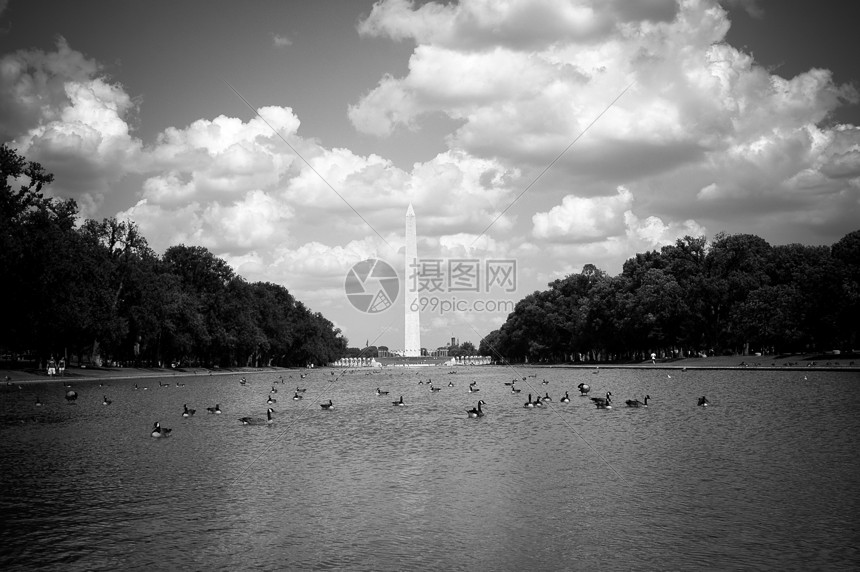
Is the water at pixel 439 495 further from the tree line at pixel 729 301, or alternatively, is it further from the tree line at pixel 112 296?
the tree line at pixel 729 301

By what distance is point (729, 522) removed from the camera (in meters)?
14.7

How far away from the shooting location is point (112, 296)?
9306 centimetres

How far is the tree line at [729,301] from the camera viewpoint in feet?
276

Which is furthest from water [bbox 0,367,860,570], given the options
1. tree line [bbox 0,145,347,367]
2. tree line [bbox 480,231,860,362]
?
tree line [bbox 480,231,860,362]

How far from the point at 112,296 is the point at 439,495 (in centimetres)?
8599

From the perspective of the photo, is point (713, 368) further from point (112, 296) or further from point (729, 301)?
point (112, 296)

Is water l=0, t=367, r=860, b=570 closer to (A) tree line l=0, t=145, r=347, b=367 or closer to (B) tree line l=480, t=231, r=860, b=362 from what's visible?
(A) tree line l=0, t=145, r=347, b=367

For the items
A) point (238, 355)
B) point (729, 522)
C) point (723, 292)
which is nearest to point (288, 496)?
point (729, 522)

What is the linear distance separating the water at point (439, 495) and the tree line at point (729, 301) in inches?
2219

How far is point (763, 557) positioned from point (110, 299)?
88705 mm

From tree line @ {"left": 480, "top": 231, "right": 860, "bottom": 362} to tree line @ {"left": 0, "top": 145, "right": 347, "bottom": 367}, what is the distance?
69076 mm

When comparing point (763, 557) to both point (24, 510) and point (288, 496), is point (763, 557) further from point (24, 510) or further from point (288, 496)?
point (24, 510)

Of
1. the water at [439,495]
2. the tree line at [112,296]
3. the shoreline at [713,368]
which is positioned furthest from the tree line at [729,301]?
the tree line at [112,296]

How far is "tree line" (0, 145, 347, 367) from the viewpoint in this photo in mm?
67188
